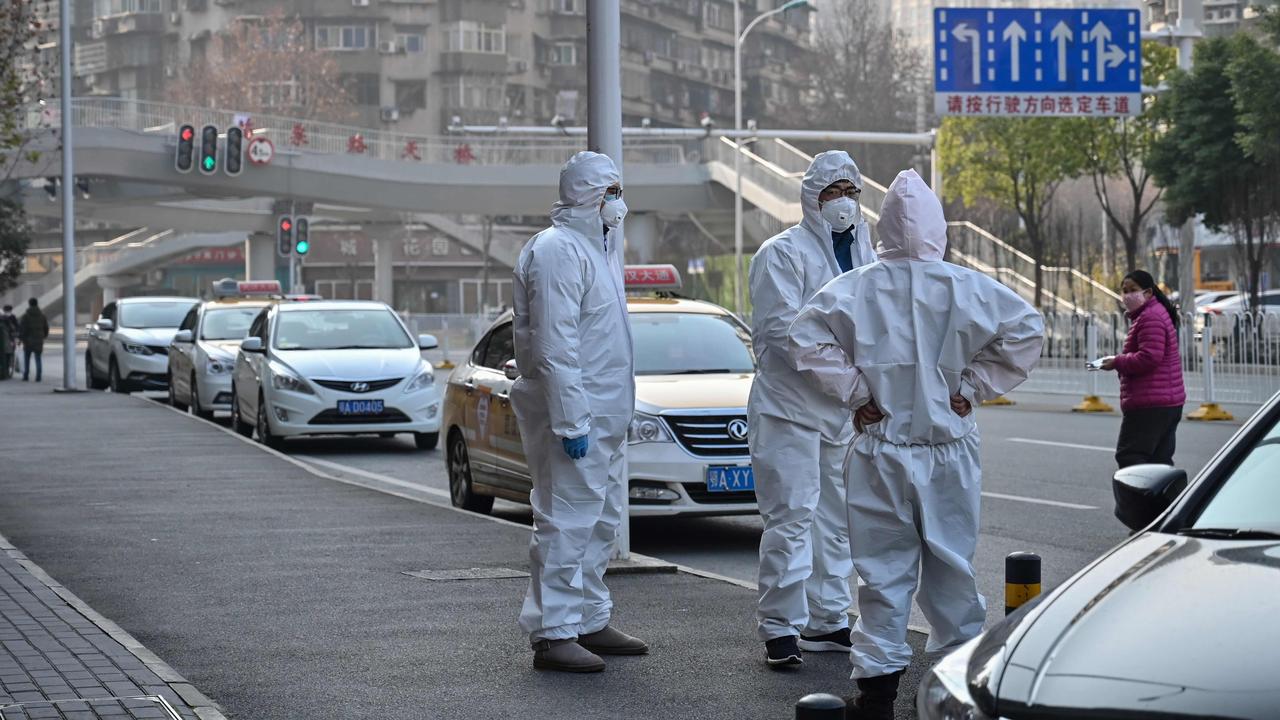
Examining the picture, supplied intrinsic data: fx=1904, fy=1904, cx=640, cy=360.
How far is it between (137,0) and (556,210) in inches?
3710

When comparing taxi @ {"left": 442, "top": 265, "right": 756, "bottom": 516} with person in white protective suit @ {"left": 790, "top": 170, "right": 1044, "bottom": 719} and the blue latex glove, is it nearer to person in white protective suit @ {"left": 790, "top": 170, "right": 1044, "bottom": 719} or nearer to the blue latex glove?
the blue latex glove

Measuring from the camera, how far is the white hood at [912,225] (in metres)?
5.71

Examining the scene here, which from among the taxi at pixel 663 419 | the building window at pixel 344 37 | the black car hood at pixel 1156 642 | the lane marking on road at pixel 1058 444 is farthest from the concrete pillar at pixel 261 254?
the black car hood at pixel 1156 642

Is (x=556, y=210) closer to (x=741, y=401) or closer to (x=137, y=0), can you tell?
(x=741, y=401)

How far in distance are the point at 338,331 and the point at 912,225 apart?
14705mm

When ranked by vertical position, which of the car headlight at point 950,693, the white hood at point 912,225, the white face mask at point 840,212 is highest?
the white face mask at point 840,212

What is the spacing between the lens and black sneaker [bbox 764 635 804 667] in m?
7.04

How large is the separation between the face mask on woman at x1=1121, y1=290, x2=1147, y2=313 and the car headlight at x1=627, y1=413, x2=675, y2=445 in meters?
3.15

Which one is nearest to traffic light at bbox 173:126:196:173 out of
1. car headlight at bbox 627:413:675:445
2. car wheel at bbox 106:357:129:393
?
car wheel at bbox 106:357:129:393

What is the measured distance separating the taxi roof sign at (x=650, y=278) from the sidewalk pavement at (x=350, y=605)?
2.82 metres

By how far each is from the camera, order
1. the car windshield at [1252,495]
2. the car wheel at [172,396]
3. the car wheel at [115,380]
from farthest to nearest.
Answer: the car wheel at [115,380] < the car wheel at [172,396] < the car windshield at [1252,495]

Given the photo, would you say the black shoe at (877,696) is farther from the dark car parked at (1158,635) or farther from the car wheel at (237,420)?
the car wheel at (237,420)

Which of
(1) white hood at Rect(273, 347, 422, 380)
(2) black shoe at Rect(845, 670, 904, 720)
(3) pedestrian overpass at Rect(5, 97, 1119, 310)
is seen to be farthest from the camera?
(3) pedestrian overpass at Rect(5, 97, 1119, 310)

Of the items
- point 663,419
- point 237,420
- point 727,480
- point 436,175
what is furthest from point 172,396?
point 436,175
